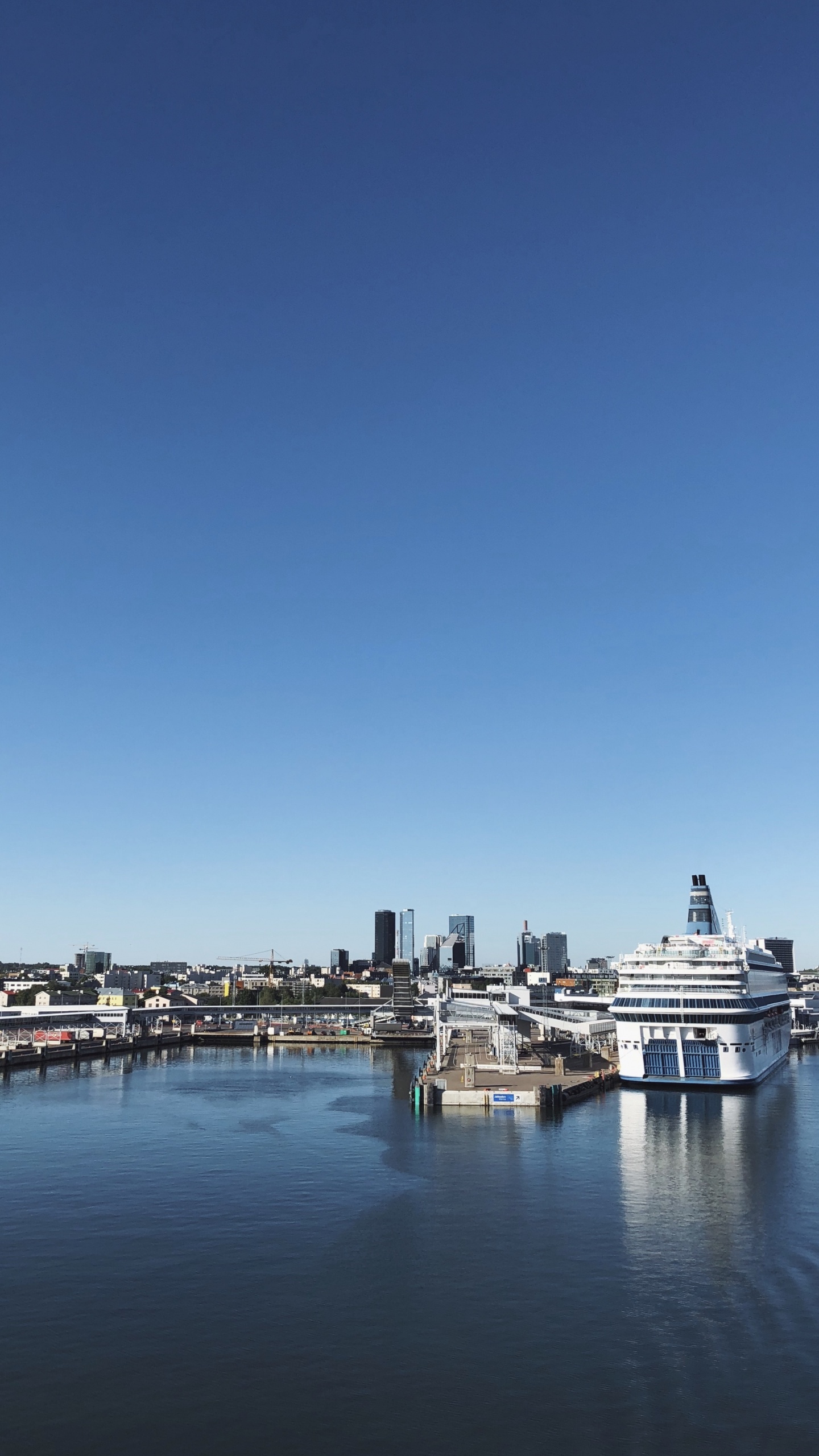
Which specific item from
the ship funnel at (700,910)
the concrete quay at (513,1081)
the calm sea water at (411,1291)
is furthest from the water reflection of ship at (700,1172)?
the ship funnel at (700,910)

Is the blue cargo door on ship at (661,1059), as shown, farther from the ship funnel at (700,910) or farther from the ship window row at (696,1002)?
the ship funnel at (700,910)

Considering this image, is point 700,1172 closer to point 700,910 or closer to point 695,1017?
point 695,1017

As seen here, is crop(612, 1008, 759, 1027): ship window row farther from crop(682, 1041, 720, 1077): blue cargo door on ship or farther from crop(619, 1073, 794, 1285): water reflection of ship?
crop(619, 1073, 794, 1285): water reflection of ship

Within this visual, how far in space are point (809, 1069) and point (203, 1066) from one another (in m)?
78.5

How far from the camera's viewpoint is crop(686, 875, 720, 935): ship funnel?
460ft

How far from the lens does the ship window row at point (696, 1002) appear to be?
86688mm

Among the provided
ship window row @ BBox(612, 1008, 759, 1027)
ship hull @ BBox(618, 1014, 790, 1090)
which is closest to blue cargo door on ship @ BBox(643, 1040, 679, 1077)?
ship hull @ BBox(618, 1014, 790, 1090)

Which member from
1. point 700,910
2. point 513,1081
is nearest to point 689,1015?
point 513,1081

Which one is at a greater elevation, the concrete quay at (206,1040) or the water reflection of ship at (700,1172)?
the water reflection of ship at (700,1172)

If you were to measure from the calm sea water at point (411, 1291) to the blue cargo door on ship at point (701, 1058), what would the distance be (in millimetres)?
16185

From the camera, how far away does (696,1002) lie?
87.2 m

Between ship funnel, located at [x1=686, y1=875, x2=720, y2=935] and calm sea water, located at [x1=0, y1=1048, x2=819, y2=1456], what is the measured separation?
70623 millimetres

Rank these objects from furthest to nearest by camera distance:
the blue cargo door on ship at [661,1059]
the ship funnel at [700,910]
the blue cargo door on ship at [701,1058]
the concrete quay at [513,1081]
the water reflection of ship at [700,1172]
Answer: the ship funnel at [700,910] < the blue cargo door on ship at [661,1059] < the blue cargo door on ship at [701,1058] < the concrete quay at [513,1081] < the water reflection of ship at [700,1172]

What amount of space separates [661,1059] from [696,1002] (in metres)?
6.30
